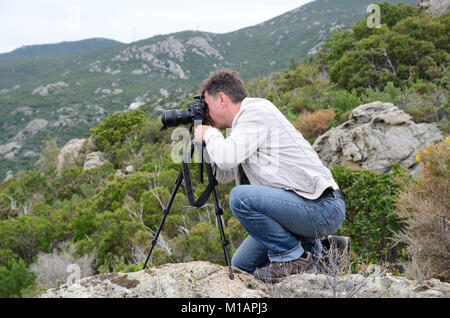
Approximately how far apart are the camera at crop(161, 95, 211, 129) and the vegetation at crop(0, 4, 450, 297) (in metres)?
1.81

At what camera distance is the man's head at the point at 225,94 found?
6.88 ft

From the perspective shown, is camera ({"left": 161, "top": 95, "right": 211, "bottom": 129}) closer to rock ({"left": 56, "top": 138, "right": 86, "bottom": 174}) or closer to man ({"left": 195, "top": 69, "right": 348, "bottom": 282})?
man ({"left": 195, "top": 69, "right": 348, "bottom": 282})

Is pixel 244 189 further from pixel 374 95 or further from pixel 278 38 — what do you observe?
pixel 278 38

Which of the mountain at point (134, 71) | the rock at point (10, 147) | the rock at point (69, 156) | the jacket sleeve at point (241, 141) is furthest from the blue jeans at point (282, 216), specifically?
the rock at point (10, 147)

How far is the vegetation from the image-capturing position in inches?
118

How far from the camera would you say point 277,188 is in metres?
1.92

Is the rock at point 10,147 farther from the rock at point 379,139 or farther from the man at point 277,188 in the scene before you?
the man at point 277,188

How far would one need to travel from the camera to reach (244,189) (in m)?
1.88

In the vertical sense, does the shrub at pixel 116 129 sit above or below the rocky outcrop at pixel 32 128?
above

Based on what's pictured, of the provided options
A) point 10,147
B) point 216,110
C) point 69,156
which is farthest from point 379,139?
point 10,147

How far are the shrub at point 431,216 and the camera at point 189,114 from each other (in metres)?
1.81

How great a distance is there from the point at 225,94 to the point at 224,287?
1185 mm

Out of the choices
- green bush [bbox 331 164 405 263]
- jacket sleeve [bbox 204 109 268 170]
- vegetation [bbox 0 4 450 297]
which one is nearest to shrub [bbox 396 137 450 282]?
vegetation [bbox 0 4 450 297]
